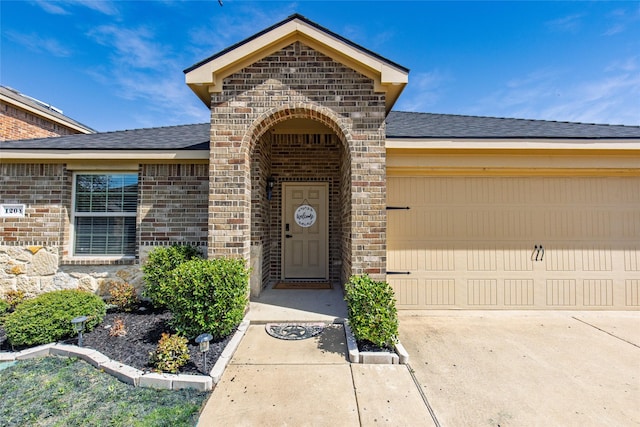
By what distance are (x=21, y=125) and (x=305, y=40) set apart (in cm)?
1078

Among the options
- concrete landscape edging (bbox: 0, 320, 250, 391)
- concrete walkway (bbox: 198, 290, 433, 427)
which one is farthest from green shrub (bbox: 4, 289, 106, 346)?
concrete walkway (bbox: 198, 290, 433, 427)

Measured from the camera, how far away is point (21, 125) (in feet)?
30.1

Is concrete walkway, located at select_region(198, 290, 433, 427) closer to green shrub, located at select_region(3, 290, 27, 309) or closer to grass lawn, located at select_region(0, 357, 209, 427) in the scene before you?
grass lawn, located at select_region(0, 357, 209, 427)

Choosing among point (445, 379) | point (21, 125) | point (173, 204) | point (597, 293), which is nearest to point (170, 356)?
point (445, 379)

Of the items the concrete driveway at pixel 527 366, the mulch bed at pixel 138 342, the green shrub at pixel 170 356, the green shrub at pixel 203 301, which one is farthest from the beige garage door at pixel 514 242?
the green shrub at pixel 170 356

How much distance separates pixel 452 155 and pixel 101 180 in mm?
6777

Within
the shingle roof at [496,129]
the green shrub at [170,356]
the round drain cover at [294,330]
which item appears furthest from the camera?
the shingle roof at [496,129]

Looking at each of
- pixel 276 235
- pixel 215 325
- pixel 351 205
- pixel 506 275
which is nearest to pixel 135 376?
pixel 215 325

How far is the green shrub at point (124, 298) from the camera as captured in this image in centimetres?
471

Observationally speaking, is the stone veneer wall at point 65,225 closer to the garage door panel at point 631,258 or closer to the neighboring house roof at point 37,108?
the neighboring house roof at point 37,108

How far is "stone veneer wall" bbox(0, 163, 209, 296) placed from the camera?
518 cm

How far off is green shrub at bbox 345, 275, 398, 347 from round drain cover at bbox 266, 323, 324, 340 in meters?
0.69

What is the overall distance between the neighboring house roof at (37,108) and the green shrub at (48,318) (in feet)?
29.2

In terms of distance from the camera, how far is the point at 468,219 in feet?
16.9
